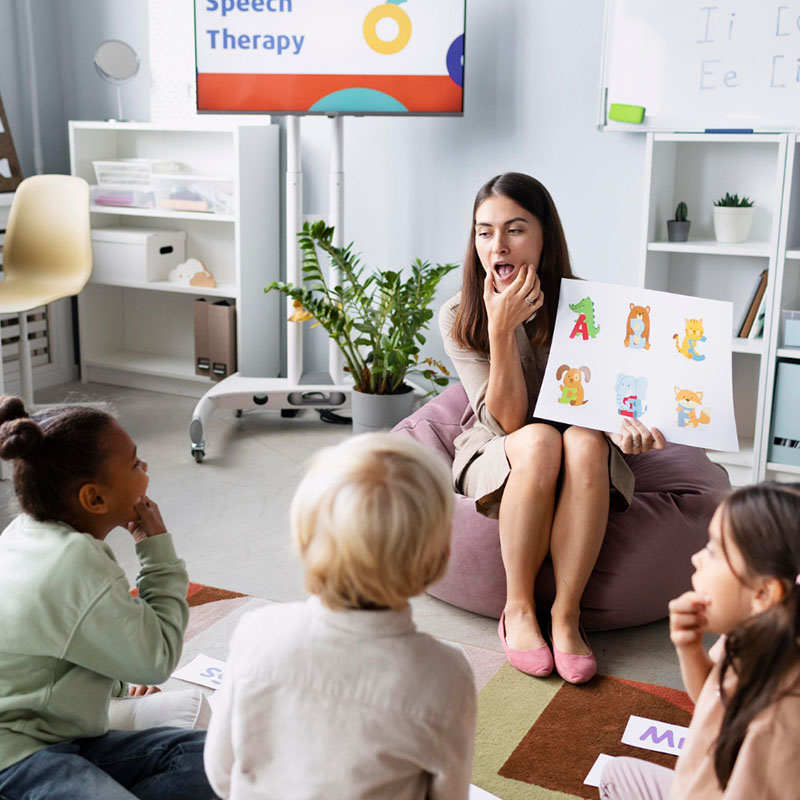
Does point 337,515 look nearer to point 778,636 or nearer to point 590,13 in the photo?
point 778,636

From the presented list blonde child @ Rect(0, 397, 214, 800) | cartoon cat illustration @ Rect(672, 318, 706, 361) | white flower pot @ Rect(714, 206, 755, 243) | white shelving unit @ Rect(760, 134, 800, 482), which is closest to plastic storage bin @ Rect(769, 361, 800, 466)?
white shelving unit @ Rect(760, 134, 800, 482)

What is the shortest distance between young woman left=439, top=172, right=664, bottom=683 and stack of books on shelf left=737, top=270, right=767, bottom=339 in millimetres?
1110

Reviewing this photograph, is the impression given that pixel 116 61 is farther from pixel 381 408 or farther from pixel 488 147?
pixel 381 408

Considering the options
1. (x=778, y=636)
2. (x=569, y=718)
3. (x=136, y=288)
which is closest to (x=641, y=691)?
(x=569, y=718)

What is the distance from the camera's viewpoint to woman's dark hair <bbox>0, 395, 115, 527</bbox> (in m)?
1.34

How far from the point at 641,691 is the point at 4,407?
134cm

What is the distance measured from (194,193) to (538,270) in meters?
2.16

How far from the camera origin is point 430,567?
3.33 feet

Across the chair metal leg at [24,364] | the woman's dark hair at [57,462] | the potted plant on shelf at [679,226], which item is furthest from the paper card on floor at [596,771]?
the chair metal leg at [24,364]

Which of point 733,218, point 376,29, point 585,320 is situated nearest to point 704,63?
point 733,218

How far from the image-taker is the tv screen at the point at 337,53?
3.39 meters

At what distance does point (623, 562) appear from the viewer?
2.22 m

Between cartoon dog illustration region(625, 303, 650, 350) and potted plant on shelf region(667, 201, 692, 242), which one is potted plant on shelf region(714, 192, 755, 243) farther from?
cartoon dog illustration region(625, 303, 650, 350)

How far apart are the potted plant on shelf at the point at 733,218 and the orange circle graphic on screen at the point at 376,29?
1153mm
